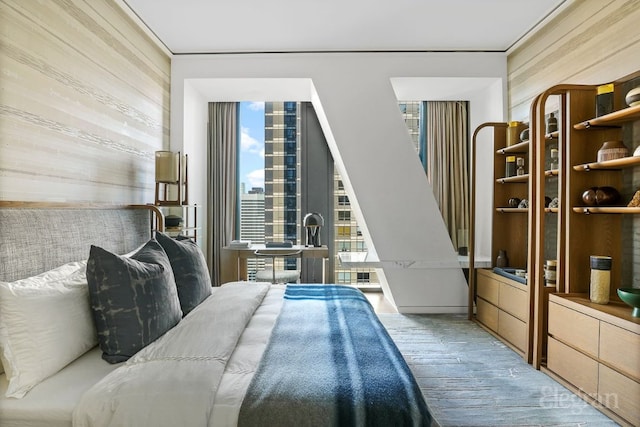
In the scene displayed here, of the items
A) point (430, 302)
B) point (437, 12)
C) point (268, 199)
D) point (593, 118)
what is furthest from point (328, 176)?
point (593, 118)

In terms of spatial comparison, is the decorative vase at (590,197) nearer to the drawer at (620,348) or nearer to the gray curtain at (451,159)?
the drawer at (620,348)

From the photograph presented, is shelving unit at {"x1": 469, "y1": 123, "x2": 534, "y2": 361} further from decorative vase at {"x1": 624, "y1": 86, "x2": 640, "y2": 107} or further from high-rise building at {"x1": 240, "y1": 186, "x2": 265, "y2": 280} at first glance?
high-rise building at {"x1": 240, "y1": 186, "x2": 265, "y2": 280}

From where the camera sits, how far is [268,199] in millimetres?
4641

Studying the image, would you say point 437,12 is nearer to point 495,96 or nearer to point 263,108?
point 495,96

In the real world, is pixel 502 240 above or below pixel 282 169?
below

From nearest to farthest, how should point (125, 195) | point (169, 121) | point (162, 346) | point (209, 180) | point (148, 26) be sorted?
A: point (162, 346) < point (125, 195) < point (148, 26) < point (169, 121) < point (209, 180)

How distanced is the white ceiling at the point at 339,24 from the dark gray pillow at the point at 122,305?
7.29ft

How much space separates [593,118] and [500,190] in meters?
1.16

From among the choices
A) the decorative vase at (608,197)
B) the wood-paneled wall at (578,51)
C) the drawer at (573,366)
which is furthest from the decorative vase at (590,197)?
the drawer at (573,366)

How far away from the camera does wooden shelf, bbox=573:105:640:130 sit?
2026mm

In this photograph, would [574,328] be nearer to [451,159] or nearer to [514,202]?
[514,202]

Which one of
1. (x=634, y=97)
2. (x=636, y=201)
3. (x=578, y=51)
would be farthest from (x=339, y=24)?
(x=636, y=201)

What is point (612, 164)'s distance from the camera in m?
2.12

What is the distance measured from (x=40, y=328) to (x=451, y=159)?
4.10 meters
